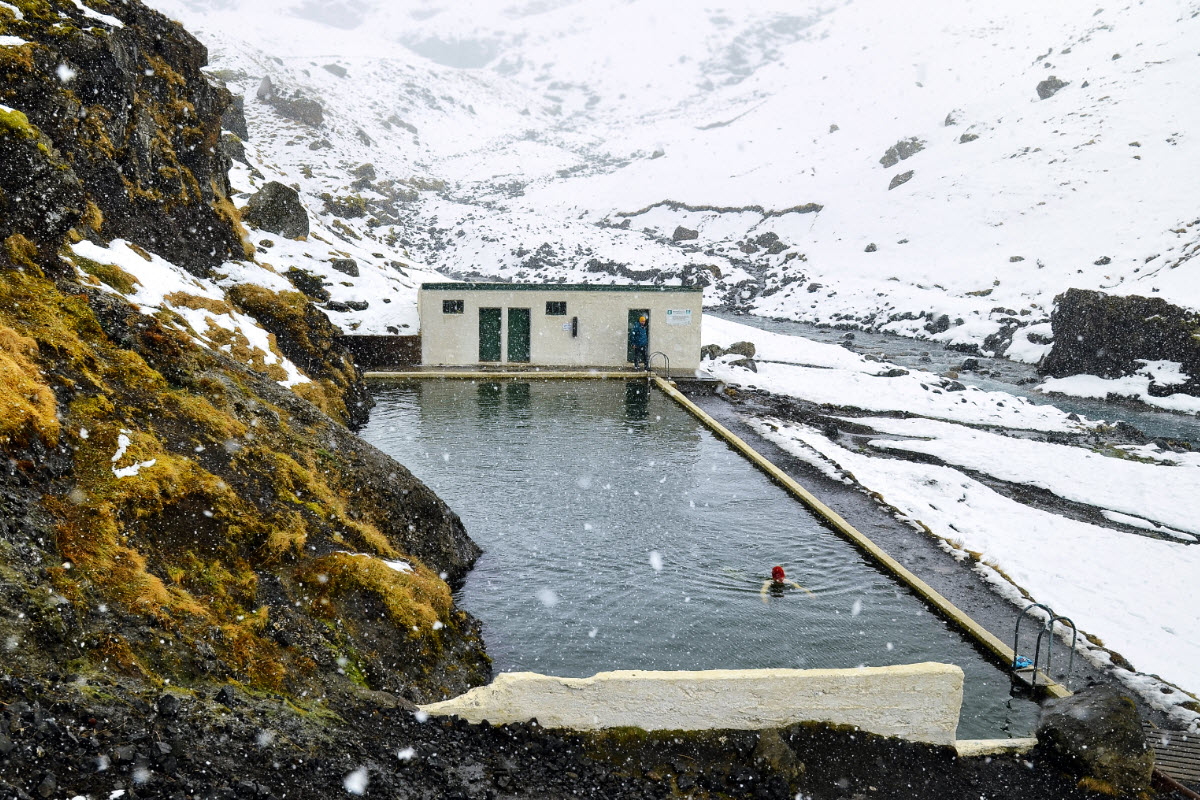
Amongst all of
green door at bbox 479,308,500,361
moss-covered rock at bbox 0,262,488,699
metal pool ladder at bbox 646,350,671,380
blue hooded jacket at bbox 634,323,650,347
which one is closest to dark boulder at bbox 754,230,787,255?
metal pool ladder at bbox 646,350,671,380

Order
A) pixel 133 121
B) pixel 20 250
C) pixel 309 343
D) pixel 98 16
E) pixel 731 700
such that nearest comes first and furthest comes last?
pixel 731 700 → pixel 20 250 → pixel 98 16 → pixel 133 121 → pixel 309 343

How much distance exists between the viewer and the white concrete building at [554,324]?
1171 inches

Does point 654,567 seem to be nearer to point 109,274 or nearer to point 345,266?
point 109,274

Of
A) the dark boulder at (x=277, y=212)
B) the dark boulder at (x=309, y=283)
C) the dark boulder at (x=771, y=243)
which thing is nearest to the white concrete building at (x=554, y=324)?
the dark boulder at (x=309, y=283)

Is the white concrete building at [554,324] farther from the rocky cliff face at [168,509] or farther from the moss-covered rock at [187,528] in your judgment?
the moss-covered rock at [187,528]

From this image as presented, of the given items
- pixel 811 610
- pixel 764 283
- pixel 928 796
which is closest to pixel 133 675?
pixel 928 796

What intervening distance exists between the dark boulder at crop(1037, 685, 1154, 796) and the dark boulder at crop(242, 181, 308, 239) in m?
34.4

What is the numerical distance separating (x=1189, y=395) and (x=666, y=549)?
104ft

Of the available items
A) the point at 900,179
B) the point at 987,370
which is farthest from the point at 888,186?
the point at 987,370

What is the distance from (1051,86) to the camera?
93.4 metres

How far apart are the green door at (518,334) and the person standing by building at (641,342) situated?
4.26 metres

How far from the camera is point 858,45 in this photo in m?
170

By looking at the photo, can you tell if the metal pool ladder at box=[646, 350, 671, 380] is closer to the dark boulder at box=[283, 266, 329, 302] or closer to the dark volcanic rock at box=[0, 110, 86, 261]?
the dark boulder at box=[283, 266, 329, 302]

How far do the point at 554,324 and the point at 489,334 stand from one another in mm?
2559
